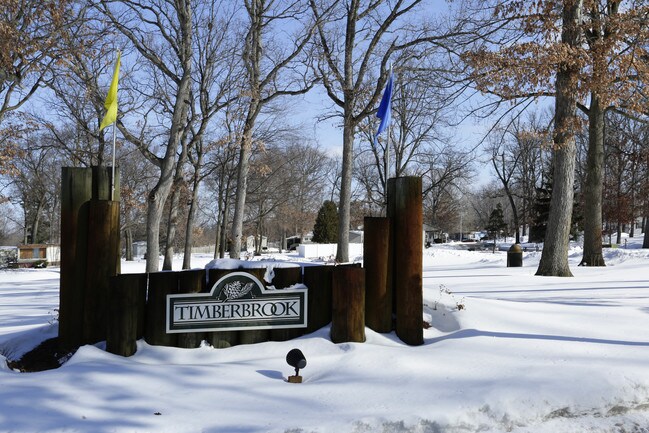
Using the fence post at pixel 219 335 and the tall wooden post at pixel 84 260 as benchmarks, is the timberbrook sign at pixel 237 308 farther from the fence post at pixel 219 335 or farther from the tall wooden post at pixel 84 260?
the tall wooden post at pixel 84 260

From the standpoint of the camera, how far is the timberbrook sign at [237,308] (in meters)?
5.39

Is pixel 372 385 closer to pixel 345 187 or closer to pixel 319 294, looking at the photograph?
pixel 319 294

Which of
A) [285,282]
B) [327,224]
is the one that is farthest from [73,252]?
[327,224]

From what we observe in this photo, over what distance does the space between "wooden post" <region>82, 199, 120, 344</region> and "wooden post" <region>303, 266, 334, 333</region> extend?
6.65 feet

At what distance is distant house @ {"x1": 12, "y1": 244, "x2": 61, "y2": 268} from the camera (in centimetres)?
3459

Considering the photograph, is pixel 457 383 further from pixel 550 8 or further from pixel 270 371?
pixel 550 8

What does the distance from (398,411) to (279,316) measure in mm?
2039

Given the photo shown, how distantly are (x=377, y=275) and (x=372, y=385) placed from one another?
1.66 meters

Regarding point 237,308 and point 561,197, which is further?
point 561,197

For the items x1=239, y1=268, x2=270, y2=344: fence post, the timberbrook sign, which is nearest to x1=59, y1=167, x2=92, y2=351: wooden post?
the timberbrook sign

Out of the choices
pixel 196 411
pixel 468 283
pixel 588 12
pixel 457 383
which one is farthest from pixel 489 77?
pixel 196 411

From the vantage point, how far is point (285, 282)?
570 cm

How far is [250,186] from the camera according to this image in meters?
38.1

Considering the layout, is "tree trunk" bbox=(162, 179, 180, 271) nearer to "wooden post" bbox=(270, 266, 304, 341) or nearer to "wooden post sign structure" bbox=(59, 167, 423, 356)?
"wooden post sign structure" bbox=(59, 167, 423, 356)
